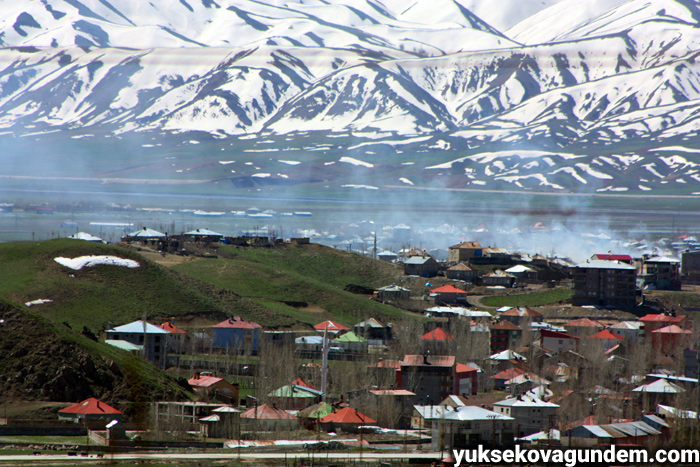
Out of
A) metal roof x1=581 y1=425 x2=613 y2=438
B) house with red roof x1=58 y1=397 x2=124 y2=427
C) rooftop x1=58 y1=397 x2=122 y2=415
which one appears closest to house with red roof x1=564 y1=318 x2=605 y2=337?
metal roof x1=581 y1=425 x2=613 y2=438

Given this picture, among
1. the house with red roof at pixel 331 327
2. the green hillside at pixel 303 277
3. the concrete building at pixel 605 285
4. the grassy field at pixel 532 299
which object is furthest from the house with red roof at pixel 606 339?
the concrete building at pixel 605 285

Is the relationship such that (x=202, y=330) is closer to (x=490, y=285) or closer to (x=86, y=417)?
(x=86, y=417)

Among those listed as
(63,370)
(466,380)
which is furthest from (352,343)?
(63,370)

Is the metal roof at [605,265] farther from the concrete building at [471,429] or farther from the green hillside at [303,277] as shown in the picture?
the concrete building at [471,429]

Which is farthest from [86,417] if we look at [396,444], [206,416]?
[396,444]

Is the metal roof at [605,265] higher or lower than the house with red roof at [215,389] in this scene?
higher

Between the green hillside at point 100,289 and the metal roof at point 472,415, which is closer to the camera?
the metal roof at point 472,415

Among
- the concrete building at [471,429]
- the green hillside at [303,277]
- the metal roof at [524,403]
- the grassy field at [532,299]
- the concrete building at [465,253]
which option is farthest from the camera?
the concrete building at [465,253]

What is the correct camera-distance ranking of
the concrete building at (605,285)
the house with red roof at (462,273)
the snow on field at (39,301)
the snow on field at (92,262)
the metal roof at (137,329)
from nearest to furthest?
the metal roof at (137,329) → the snow on field at (39,301) → the snow on field at (92,262) → the concrete building at (605,285) → the house with red roof at (462,273)
